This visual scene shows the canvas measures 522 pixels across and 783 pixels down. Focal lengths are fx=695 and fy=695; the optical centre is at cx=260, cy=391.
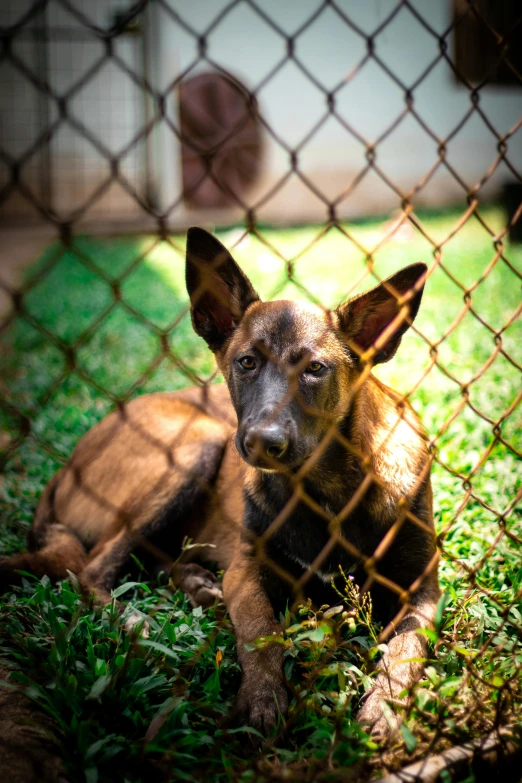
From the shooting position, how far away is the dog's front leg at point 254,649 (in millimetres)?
1959

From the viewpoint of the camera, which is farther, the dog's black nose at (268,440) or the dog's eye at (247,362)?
the dog's eye at (247,362)

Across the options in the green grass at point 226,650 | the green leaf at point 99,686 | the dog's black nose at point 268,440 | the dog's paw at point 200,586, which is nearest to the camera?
the green grass at point 226,650

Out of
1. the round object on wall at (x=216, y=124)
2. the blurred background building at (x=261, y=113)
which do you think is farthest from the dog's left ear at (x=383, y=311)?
the round object on wall at (x=216, y=124)

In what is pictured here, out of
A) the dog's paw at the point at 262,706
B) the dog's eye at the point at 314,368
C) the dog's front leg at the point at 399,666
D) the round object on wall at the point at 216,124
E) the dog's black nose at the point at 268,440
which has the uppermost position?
the round object on wall at the point at 216,124

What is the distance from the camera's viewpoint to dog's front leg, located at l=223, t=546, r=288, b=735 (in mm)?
1959

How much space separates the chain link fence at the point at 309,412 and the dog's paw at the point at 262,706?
55 millimetres

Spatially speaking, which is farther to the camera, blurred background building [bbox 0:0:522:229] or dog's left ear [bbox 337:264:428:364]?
blurred background building [bbox 0:0:522:229]

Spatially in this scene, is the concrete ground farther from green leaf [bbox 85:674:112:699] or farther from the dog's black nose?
green leaf [bbox 85:674:112:699]

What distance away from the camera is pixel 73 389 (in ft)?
16.9

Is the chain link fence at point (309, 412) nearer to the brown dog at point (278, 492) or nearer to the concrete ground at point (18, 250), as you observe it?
the brown dog at point (278, 492)

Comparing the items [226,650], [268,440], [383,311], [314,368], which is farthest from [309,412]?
[226,650]

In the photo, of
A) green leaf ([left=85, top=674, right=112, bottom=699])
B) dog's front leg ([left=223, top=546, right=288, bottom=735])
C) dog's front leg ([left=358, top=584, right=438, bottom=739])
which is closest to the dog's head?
dog's front leg ([left=223, top=546, right=288, bottom=735])

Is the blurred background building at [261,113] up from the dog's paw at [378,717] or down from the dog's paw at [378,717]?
up

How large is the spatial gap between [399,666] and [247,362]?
1086mm
